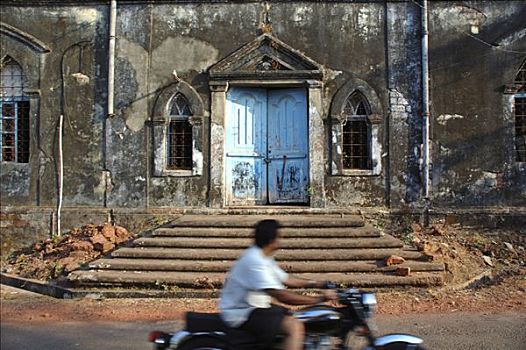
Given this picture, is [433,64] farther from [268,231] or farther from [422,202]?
[268,231]

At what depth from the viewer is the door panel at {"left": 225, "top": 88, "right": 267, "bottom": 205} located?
1271 centimetres

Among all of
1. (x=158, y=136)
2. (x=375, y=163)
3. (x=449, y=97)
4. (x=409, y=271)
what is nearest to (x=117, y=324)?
(x=409, y=271)

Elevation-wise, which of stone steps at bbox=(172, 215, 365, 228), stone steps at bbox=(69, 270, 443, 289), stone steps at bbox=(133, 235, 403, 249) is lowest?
stone steps at bbox=(69, 270, 443, 289)

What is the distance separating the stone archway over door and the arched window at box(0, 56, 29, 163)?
14.4 feet

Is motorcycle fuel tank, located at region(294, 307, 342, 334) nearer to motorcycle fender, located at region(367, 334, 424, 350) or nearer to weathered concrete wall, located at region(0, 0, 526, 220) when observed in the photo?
motorcycle fender, located at region(367, 334, 424, 350)

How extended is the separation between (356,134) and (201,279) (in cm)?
520

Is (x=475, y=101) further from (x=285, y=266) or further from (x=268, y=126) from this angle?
(x=285, y=266)

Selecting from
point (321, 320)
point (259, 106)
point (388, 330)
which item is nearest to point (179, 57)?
point (259, 106)

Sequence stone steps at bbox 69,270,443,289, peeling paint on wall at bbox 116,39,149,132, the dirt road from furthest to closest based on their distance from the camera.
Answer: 1. peeling paint on wall at bbox 116,39,149,132
2. stone steps at bbox 69,270,443,289
3. the dirt road

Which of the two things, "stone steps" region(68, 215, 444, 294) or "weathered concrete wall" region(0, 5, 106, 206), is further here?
"weathered concrete wall" region(0, 5, 106, 206)

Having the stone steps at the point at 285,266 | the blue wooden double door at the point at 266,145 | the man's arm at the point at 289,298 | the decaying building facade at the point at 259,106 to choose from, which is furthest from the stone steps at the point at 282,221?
the man's arm at the point at 289,298

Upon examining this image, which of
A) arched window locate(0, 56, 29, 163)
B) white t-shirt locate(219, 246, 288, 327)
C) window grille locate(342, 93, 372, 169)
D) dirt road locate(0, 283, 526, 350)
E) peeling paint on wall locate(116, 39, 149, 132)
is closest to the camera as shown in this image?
white t-shirt locate(219, 246, 288, 327)

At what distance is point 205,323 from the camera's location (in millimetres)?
4645

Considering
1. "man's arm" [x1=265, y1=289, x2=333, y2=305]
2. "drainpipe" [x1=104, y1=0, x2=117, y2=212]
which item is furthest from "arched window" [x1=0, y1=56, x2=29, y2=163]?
"man's arm" [x1=265, y1=289, x2=333, y2=305]
